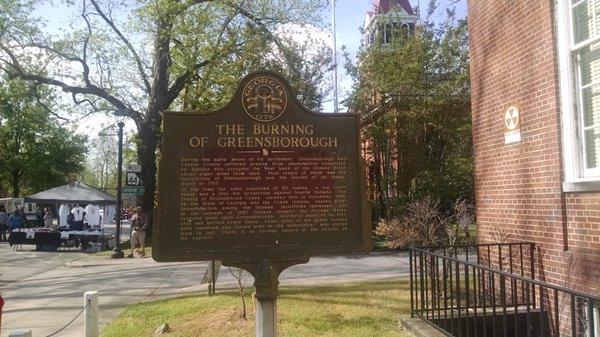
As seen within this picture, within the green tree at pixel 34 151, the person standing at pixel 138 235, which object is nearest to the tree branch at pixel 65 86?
the person standing at pixel 138 235

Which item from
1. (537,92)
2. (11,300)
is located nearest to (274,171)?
(537,92)

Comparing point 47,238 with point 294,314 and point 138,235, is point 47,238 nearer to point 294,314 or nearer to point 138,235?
point 138,235

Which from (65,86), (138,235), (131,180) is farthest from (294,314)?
(65,86)

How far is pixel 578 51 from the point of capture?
6.12 m

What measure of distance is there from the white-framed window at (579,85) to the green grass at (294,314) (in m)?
2.90

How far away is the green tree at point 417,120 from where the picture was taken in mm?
18359

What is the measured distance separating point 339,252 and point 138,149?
746 inches

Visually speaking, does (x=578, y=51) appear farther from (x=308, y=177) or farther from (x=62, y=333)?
(x=62, y=333)

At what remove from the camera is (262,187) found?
4711 millimetres

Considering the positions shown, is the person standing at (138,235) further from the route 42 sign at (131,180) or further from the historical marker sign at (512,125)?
the historical marker sign at (512,125)

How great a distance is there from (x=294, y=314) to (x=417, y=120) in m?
12.6

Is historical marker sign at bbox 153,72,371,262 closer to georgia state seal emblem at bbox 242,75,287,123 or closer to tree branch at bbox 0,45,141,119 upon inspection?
georgia state seal emblem at bbox 242,75,287,123

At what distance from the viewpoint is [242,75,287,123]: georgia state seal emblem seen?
4.84 m

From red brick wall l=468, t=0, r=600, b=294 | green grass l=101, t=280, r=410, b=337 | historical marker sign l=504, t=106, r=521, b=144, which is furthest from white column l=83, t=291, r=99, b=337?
historical marker sign l=504, t=106, r=521, b=144
